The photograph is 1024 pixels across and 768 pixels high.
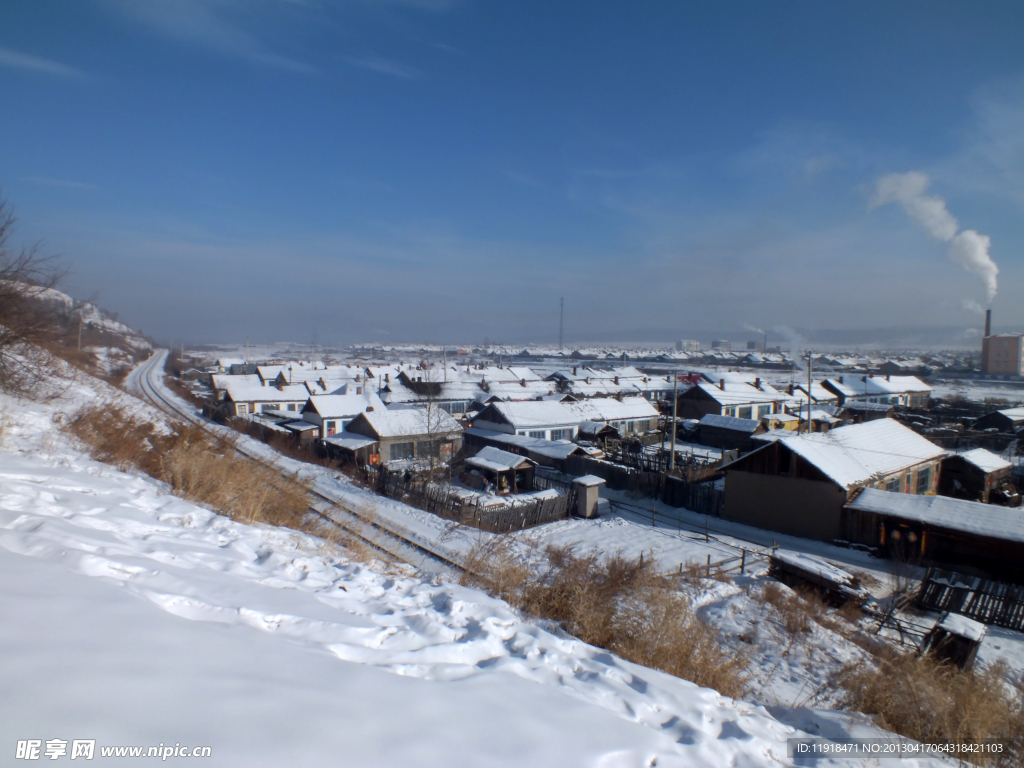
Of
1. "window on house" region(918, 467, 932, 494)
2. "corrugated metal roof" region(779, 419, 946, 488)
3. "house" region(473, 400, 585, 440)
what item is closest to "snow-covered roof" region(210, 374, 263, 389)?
"house" region(473, 400, 585, 440)

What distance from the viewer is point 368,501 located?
1675 centimetres

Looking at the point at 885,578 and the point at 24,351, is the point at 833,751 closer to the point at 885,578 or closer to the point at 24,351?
the point at 885,578

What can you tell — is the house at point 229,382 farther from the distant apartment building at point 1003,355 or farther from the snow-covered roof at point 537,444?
the distant apartment building at point 1003,355

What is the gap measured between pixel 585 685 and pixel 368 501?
1376cm

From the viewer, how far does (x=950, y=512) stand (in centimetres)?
1453

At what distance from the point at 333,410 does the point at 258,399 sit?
1020 centimetres

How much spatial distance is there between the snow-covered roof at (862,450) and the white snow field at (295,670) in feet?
45.7

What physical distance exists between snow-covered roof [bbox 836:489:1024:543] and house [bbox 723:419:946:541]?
736 mm

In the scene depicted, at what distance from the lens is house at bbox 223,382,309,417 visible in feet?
125

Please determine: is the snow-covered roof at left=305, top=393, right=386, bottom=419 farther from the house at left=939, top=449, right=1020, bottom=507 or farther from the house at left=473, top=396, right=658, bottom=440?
the house at left=939, top=449, right=1020, bottom=507

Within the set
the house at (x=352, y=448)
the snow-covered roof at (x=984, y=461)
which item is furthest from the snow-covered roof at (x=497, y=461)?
the snow-covered roof at (x=984, y=461)

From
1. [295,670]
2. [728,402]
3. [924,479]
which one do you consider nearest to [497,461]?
[924,479]

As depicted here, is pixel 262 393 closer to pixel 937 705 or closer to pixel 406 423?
pixel 406 423

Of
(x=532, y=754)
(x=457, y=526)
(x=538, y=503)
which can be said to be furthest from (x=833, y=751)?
(x=538, y=503)
